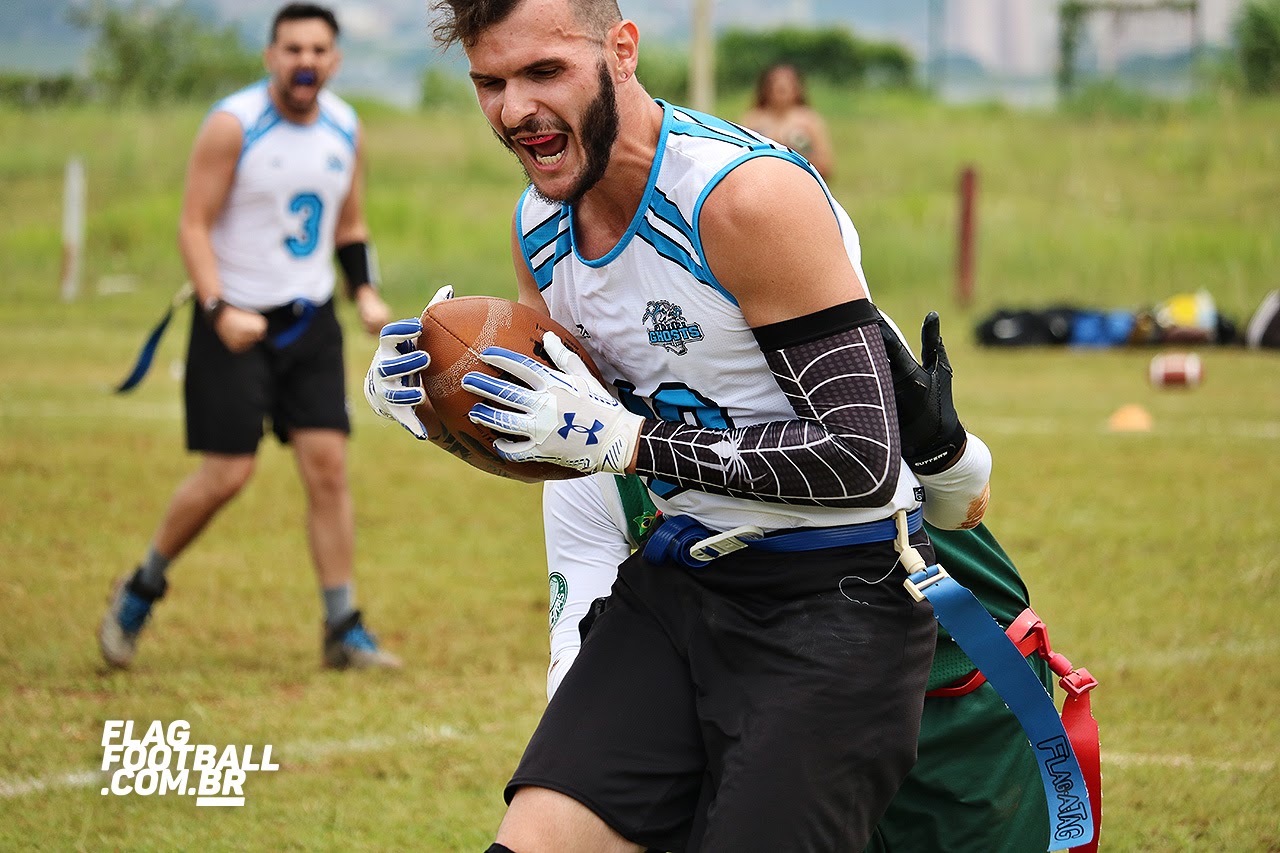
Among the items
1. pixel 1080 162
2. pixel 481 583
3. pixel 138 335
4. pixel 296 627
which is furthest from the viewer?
pixel 1080 162

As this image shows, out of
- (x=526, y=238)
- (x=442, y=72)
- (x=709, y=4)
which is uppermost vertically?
(x=526, y=238)

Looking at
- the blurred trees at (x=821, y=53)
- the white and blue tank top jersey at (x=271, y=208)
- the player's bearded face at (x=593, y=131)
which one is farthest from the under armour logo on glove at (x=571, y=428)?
the blurred trees at (x=821, y=53)

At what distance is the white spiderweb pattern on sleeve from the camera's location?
108 inches

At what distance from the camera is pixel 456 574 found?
7.53 meters

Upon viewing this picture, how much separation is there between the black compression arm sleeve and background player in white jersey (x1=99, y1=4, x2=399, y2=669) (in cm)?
352

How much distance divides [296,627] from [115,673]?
89 centimetres

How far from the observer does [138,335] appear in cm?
1630

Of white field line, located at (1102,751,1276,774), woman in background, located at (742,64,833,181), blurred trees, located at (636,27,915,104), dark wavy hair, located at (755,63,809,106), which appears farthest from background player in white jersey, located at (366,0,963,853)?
blurred trees, located at (636,27,915,104)

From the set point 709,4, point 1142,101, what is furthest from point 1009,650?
point 1142,101

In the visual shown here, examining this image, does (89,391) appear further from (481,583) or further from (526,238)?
(526,238)

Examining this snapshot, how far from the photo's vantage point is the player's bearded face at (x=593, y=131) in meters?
2.87

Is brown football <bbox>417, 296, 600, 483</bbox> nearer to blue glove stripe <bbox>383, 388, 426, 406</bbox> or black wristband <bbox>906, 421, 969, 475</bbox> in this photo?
blue glove stripe <bbox>383, 388, 426, 406</bbox>

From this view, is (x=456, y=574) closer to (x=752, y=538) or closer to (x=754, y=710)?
(x=752, y=538)

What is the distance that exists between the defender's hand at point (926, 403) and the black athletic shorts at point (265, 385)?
3.64 metres
